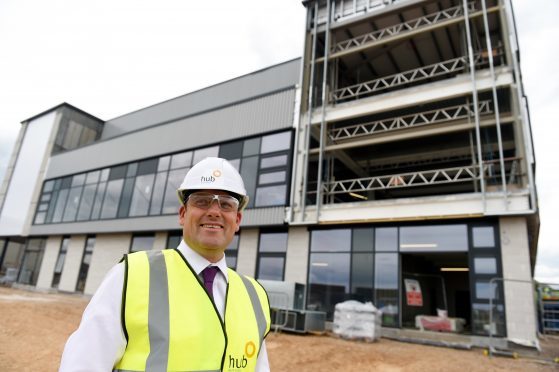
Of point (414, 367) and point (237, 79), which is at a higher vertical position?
point (237, 79)

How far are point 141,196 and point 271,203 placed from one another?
10.4 m

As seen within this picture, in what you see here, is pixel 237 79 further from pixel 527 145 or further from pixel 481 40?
pixel 527 145

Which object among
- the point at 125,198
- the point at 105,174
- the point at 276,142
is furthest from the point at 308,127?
the point at 105,174

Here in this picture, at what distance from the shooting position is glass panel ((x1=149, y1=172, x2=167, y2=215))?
22.2 m

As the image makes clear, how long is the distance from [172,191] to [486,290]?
1689 centimetres

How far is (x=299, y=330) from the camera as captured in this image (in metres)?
13.3

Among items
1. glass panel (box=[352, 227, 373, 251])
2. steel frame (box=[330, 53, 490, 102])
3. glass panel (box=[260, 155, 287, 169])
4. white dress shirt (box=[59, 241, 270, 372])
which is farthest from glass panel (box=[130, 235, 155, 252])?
white dress shirt (box=[59, 241, 270, 372])

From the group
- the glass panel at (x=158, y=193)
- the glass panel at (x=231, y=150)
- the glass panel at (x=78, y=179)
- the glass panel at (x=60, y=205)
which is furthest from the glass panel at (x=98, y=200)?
the glass panel at (x=231, y=150)

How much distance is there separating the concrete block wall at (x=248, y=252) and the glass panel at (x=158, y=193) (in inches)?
258

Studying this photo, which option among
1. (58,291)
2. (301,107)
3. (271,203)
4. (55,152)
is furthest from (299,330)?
(55,152)

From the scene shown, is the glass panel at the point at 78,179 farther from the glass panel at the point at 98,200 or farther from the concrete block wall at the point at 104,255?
the concrete block wall at the point at 104,255

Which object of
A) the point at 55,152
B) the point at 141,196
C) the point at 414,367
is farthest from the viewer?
the point at 55,152

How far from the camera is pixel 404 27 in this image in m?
18.3

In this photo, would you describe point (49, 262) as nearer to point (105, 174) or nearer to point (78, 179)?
point (78, 179)
